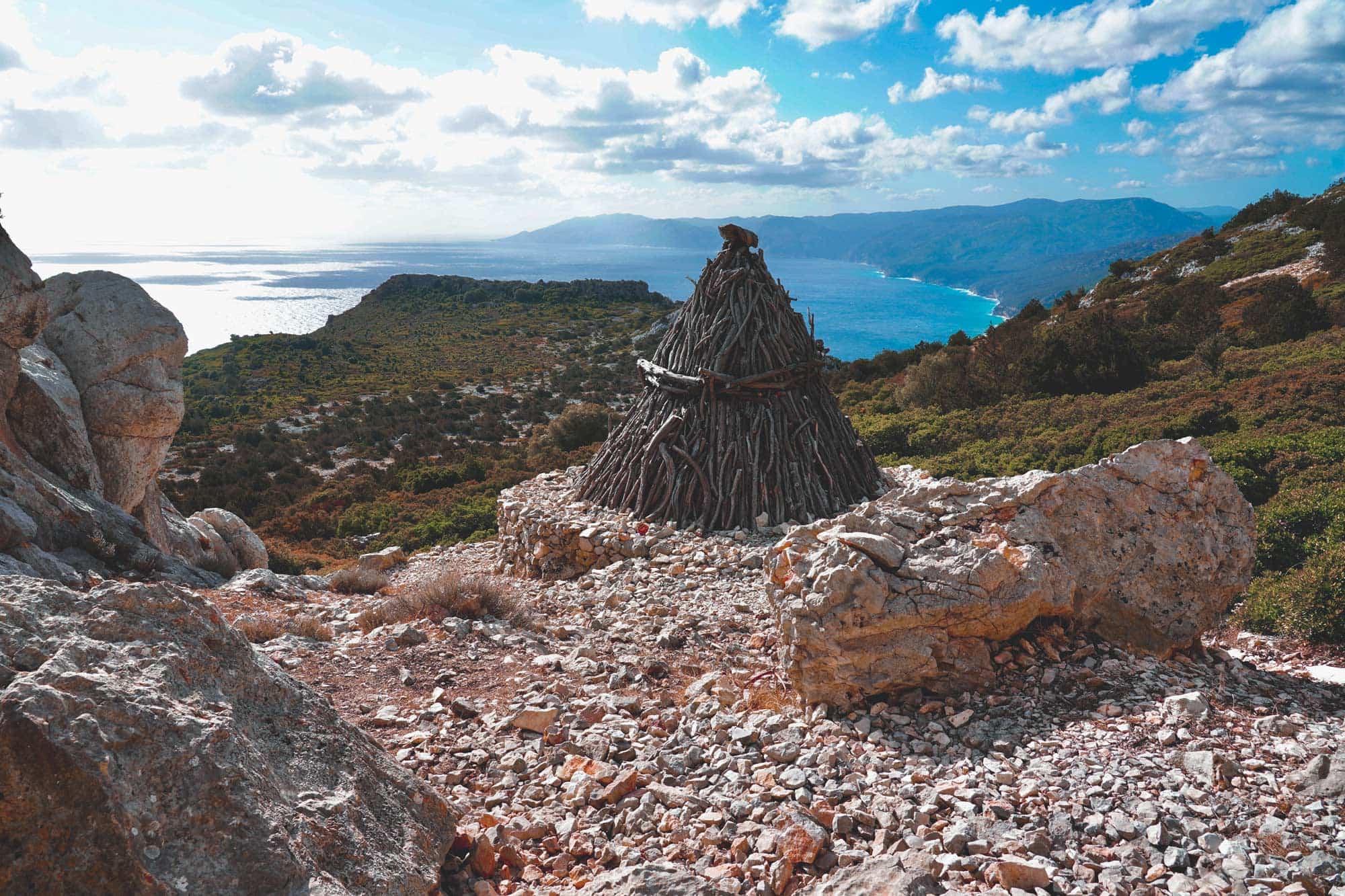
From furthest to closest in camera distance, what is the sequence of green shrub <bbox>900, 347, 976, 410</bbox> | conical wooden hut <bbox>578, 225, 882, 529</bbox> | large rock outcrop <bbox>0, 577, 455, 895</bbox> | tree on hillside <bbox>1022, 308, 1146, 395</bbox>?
green shrub <bbox>900, 347, 976, 410</bbox> < tree on hillside <bbox>1022, 308, 1146, 395</bbox> < conical wooden hut <bbox>578, 225, 882, 529</bbox> < large rock outcrop <bbox>0, 577, 455, 895</bbox>

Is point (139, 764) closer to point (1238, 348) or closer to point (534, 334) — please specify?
point (1238, 348)

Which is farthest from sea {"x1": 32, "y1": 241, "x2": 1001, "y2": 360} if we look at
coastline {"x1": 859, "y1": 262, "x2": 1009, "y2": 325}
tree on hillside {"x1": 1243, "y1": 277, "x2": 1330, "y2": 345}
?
tree on hillside {"x1": 1243, "y1": 277, "x2": 1330, "y2": 345}

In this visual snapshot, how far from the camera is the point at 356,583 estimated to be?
9.95 metres

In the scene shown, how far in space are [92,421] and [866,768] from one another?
358 inches

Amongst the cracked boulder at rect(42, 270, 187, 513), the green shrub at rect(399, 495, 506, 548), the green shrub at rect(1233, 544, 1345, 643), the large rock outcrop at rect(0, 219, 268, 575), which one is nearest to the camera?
the green shrub at rect(1233, 544, 1345, 643)

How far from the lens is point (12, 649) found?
2588 millimetres

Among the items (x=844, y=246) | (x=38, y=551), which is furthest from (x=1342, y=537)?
(x=844, y=246)

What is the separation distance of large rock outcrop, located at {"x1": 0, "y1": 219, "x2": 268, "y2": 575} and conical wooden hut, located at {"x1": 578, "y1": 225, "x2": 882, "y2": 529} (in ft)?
18.9

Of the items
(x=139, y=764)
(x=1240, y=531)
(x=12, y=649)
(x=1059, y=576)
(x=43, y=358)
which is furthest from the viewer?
(x=43, y=358)

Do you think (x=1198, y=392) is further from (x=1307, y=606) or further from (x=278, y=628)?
(x=278, y=628)

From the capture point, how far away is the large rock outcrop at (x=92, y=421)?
249 inches

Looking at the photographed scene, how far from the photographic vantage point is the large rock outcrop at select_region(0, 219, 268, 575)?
632cm

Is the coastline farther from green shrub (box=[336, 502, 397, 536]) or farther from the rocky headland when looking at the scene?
the rocky headland

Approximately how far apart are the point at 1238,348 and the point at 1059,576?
26.6 m
